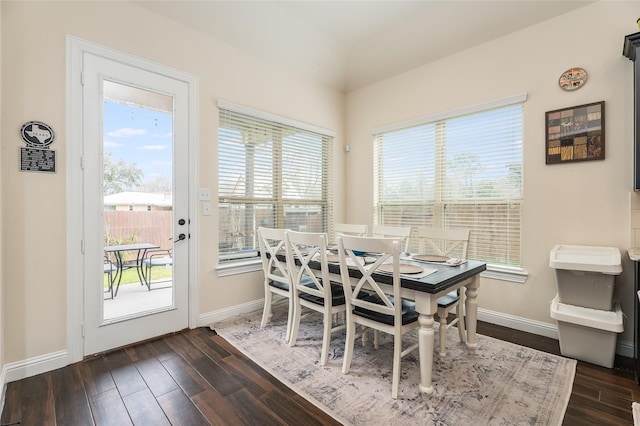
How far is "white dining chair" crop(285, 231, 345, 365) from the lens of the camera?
2.13 metres

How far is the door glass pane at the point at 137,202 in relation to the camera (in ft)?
7.88

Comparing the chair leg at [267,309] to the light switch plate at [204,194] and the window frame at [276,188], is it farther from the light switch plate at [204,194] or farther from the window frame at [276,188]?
the light switch plate at [204,194]

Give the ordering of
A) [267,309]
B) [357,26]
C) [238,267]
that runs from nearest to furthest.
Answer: [267,309] < [238,267] < [357,26]

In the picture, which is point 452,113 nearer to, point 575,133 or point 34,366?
point 575,133

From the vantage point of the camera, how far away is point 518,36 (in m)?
2.84

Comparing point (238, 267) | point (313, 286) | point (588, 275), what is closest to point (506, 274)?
point (588, 275)

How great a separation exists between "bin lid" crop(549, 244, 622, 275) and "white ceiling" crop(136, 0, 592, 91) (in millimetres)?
2108

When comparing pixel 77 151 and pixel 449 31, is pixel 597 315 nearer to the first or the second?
pixel 449 31

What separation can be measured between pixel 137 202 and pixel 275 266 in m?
1.35

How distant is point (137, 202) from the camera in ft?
8.36

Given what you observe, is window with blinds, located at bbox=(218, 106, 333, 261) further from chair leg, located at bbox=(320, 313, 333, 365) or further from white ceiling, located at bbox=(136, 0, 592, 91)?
chair leg, located at bbox=(320, 313, 333, 365)

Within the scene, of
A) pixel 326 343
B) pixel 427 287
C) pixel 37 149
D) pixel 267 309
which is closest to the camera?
pixel 427 287

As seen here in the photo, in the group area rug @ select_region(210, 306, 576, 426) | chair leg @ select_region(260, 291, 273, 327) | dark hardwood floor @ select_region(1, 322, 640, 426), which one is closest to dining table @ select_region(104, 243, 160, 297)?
dark hardwood floor @ select_region(1, 322, 640, 426)

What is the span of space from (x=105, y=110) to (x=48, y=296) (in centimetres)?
150
